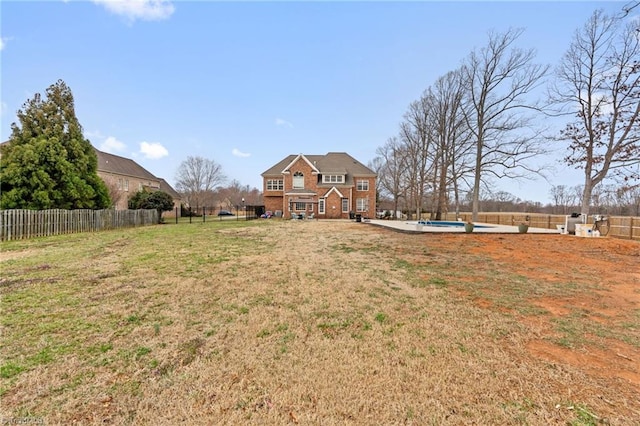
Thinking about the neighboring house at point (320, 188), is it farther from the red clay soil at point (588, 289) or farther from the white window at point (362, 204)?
the red clay soil at point (588, 289)

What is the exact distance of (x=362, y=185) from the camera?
109 ft

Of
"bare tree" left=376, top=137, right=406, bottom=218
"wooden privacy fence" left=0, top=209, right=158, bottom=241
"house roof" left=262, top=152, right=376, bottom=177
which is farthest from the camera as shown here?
"bare tree" left=376, top=137, right=406, bottom=218

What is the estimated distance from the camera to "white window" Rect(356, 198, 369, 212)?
33.2m

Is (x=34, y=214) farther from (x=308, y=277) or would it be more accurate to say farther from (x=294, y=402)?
(x=294, y=402)

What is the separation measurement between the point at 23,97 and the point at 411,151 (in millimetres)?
33446

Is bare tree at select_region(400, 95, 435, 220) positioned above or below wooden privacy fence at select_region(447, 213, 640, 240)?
above

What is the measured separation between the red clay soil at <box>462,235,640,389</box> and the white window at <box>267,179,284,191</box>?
84.5 ft

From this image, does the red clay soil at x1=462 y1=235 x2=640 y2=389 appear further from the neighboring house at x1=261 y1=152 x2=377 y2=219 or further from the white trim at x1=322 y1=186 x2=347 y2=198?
the neighboring house at x1=261 y1=152 x2=377 y2=219

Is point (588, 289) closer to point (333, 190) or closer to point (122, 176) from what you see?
point (333, 190)

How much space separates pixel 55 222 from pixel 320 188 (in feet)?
78.3

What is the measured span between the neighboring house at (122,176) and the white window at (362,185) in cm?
2219

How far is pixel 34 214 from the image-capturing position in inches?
475

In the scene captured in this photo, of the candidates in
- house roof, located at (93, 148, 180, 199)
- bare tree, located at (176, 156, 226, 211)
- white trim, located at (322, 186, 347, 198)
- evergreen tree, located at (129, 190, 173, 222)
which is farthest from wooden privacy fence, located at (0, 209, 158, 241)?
→ bare tree, located at (176, 156, 226, 211)

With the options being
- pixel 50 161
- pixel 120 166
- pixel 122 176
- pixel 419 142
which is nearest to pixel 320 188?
pixel 419 142
